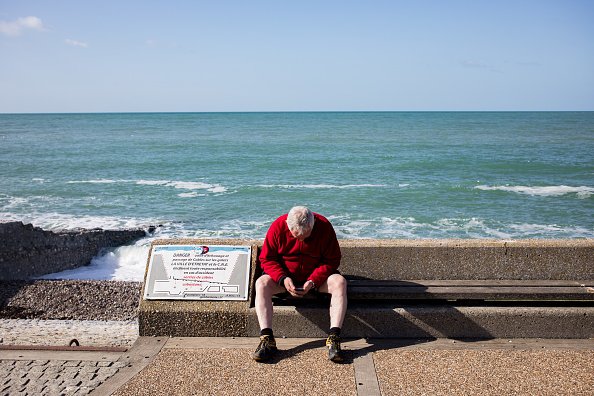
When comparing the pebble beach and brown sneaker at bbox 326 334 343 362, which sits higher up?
brown sneaker at bbox 326 334 343 362

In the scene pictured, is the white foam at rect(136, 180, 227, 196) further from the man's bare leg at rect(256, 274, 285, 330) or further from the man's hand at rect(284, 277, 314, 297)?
the man's hand at rect(284, 277, 314, 297)

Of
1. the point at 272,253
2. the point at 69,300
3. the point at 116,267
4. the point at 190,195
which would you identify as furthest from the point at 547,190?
the point at 272,253

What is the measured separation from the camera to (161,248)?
5652mm

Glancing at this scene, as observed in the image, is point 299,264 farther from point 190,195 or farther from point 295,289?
point 190,195

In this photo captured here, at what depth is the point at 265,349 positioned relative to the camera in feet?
15.5

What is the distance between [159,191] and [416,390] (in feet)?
72.9

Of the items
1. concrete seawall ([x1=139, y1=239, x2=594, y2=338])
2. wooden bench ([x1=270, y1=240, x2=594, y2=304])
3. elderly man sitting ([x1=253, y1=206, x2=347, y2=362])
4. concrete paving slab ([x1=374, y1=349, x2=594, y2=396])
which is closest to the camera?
concrete paving slab ([x1=374, y1=349, x2=594, y2=396])

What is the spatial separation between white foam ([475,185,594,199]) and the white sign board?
20751mm

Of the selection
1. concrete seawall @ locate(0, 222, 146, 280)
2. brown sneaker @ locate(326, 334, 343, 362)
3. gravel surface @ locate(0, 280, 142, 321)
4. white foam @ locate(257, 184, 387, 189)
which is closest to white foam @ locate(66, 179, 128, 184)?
white foam @ locate(257, 184, 387, 189)

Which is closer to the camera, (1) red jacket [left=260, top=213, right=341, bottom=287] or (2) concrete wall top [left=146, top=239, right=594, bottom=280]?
(1) red jacket [left=260, top=213, right=341, bottom=287]

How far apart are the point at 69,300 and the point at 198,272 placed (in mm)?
5067

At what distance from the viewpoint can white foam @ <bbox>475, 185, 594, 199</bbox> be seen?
23.3 m

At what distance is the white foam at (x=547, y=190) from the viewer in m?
23.3

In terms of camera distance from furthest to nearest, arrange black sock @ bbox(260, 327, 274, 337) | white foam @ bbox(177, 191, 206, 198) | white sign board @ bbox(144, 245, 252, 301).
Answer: white foam @ bbox(177, 191, 206, 198), white sign board @ bbox(144, 245, 252, 301), black sock @ bbox(260, 327, 274, 337)
